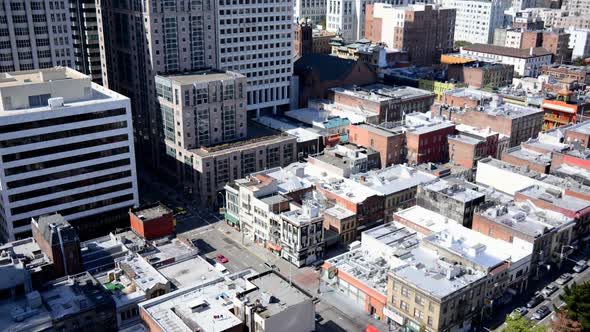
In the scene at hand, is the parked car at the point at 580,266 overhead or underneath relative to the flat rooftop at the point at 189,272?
underneath

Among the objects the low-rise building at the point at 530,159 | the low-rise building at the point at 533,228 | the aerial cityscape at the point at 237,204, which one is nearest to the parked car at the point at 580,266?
the aerial cityscape at the point at 237,204

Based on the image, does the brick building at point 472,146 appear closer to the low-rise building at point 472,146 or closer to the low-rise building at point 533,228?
the low-rise building at point 472,146

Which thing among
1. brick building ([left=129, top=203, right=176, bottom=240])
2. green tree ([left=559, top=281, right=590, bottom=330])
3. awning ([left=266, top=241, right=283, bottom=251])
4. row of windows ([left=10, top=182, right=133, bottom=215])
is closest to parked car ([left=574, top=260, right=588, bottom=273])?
green tree ([left=559, top=281, right=590, bottom=330])

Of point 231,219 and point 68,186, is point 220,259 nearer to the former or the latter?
point 231,219

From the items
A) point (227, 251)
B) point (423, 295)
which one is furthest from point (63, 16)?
point (423, 295)

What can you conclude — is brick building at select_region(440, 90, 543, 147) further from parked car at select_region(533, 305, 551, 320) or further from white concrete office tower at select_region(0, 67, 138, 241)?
white concrete office tower at select_region(0, 67, 138, 241)

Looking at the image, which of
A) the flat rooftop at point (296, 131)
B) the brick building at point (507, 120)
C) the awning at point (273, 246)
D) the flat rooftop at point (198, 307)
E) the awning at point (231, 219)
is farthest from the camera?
the brick building at point (507, 120)

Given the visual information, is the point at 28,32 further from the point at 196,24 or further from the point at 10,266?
the point at 10,266

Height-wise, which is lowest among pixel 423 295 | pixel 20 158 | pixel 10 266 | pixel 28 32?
pixel 423 295
